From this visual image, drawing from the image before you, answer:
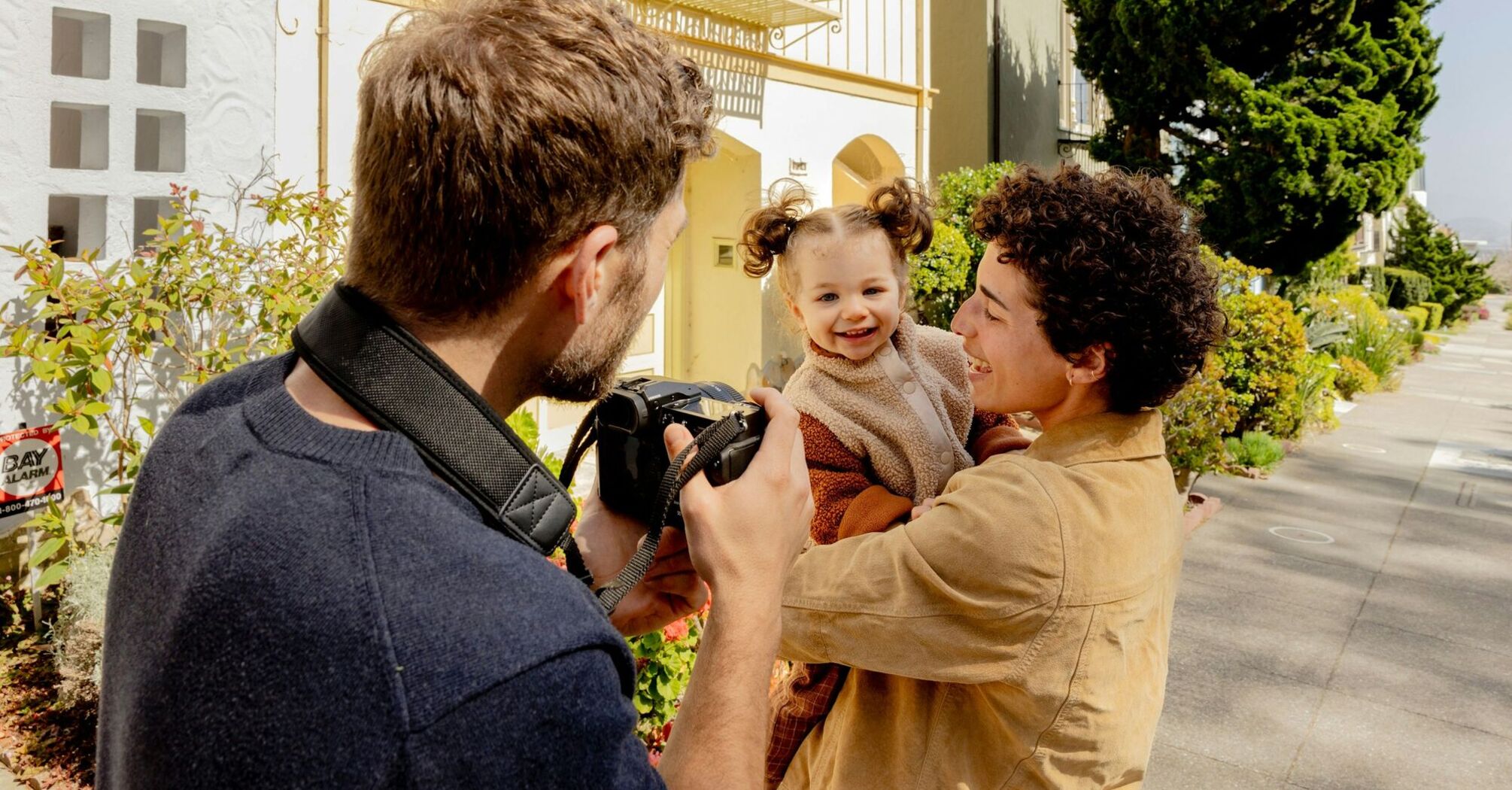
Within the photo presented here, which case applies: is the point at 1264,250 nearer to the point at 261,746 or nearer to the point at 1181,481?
the point at 1181,481

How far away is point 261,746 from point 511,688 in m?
0.19

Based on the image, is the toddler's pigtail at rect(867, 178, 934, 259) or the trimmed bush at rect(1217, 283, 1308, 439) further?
the trimmed bush at rect(1217, 283, 1308, 439)

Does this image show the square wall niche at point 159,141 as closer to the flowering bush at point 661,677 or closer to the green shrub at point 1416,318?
the flowering bush at point 661,677

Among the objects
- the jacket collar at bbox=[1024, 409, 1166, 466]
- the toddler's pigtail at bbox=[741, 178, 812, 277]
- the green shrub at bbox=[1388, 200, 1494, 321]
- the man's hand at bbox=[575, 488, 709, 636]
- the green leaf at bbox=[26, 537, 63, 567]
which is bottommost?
the green leaf at bbox=[26, 537, 63, 567]

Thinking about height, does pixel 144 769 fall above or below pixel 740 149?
below

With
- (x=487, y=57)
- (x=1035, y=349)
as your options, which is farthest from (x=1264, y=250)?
(x=487, y=57)

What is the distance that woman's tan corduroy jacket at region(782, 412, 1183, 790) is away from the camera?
1428mm

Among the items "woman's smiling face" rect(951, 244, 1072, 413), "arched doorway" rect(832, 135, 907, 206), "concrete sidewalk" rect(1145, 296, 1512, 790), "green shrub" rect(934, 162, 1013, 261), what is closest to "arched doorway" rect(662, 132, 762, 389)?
"arched doorway" rect(832, 135, 907, 206)

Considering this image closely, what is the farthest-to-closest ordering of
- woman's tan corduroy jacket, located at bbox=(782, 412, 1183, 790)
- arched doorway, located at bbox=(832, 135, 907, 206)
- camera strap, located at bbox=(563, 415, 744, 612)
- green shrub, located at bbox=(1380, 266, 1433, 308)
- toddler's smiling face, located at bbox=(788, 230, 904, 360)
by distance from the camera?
green shrub, located at bbox=(1380, 266, 1433, 308)
arched doorway, located at bbox=(832, 135, 907, 206)
toddler's smiling face, located at bbox=(788, 230, 904, 360)
woman's tan corduroy jacket, located at bbox=(782, 412, 1183, 790)
camera strap, located at bbox=(563, 415, 744, 612)

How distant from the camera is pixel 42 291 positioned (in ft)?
12.4

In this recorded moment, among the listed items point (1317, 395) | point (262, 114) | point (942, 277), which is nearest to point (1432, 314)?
point (1317, 395)

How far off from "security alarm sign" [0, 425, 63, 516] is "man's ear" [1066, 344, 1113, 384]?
13.3ft

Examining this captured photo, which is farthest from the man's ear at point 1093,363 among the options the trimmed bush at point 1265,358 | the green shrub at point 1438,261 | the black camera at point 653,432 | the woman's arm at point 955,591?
the green shrub at point 1438,261

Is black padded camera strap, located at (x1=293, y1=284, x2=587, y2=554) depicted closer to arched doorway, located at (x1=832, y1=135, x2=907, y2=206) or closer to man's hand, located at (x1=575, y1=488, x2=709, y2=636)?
man's hand, located at (x1=575, y1=488, x2=709, y2=636)
